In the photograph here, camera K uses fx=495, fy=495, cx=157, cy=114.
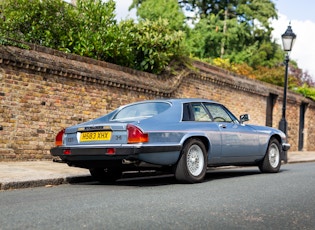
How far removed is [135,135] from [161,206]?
202 centimetres

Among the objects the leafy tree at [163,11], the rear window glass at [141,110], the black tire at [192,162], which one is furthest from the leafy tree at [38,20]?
the leafy tree at [163,11]

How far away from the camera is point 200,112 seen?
29.1ft

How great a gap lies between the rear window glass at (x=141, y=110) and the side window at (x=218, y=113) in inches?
40.1

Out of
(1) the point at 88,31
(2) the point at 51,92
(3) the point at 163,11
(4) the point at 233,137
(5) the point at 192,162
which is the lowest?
(5) the point at 192,162

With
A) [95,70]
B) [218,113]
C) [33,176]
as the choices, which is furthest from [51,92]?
[218,113]

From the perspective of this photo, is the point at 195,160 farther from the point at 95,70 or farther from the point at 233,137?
the point at 95,70

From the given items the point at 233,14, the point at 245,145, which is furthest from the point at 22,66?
the point at 233,14

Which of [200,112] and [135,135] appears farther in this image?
[200,112]

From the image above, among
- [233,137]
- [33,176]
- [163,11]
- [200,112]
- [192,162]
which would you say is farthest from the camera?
[163,11]

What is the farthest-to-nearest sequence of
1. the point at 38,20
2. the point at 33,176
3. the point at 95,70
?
the point at 38,20 < the point at 95,70 < the point at 33,176

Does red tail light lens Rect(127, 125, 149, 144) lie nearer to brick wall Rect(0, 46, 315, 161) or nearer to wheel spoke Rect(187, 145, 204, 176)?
wheel spoke Rect(187, 145, 204, 176)

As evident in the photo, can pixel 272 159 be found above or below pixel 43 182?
above

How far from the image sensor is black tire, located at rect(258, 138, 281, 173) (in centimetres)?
1041

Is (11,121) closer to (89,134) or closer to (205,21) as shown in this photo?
(89,134)
